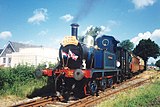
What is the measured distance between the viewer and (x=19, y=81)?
1515cm

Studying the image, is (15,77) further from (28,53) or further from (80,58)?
(28,53)

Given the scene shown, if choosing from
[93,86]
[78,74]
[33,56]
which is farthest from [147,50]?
[78,74]

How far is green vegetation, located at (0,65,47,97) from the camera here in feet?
45.8

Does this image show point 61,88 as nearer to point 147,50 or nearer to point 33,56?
point 33,56

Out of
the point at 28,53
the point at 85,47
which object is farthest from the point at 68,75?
the point at 28,53

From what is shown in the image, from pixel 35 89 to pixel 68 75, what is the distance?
3.62 meters

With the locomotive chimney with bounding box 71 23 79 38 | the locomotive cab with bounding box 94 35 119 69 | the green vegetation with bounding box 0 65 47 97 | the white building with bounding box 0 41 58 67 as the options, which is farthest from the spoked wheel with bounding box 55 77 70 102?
the white building with bounding box 0 41 58 67

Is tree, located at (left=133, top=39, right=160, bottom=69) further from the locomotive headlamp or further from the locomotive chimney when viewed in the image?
the locomotive headlamp

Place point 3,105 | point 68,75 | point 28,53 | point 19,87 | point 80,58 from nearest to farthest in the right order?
point 3,105 → point 68,75 → point 80,58 → point 19,87 → point 28,53

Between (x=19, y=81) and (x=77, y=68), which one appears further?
(x=19, y=81)

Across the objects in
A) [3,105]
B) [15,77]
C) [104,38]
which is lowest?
[3,105]

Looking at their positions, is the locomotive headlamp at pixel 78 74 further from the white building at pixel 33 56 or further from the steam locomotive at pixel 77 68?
the white building at pixel 33 56

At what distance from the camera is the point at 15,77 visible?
15.0 metres

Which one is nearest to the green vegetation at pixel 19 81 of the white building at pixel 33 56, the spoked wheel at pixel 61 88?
the spoked wheel at pixel 61 88
